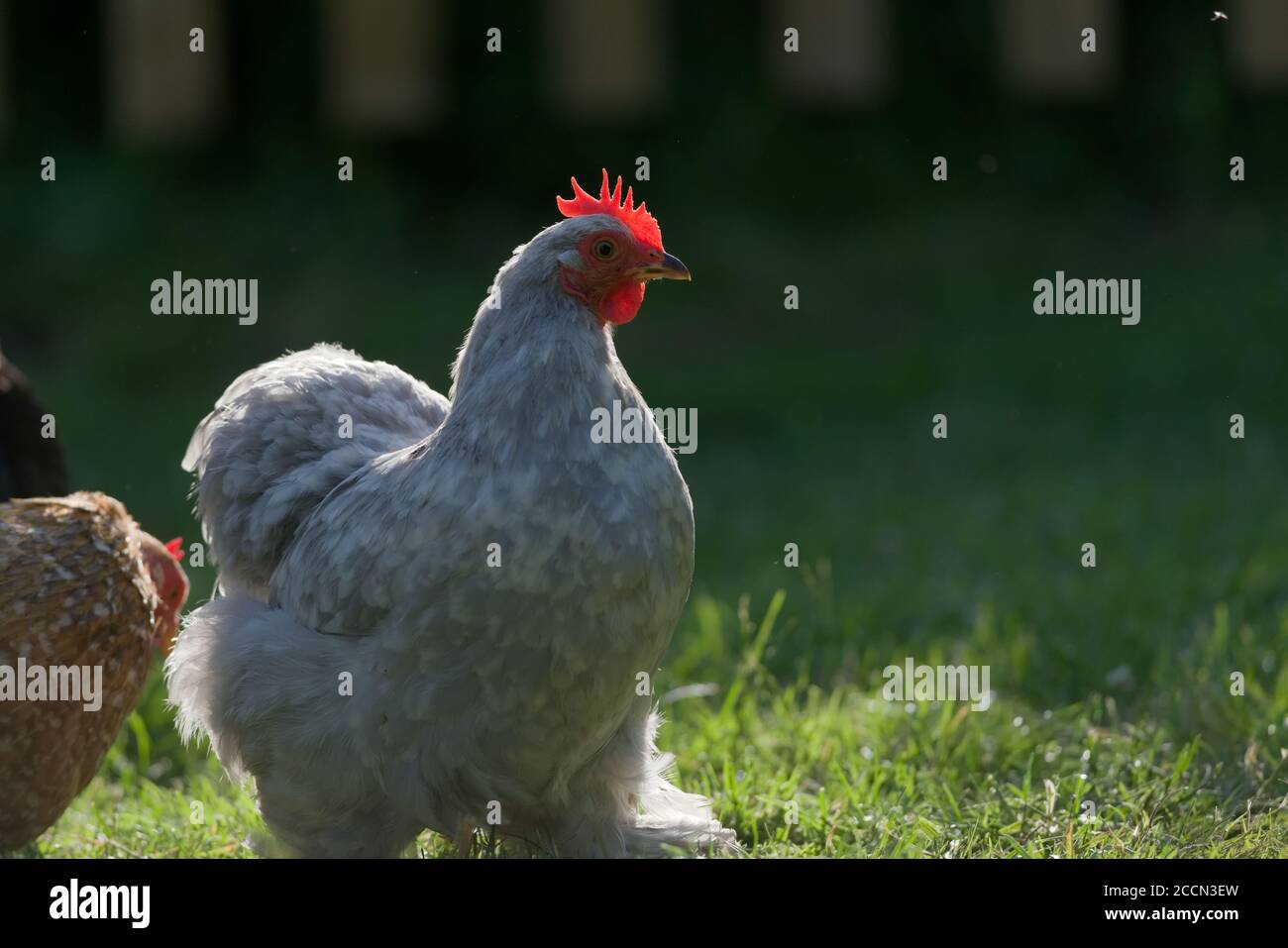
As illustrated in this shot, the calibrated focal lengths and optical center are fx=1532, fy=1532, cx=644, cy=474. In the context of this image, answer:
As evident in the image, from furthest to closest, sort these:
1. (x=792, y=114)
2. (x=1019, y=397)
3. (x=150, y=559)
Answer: (x=792, y=114) < (x=1019, y=397) < (x=150, y=559)

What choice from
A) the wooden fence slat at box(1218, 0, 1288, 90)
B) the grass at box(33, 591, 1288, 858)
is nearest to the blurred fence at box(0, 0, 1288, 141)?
the wooden fence slat at box(1218, 0, 1288, 90)

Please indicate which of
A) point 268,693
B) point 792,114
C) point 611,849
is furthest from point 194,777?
point 792,114

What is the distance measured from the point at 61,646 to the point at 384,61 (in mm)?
8191

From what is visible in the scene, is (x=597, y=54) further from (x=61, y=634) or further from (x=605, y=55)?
(x=61, y=634)

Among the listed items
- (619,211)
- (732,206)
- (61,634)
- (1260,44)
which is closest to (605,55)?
(732,206)

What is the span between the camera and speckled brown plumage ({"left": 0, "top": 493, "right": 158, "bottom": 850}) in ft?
13.1

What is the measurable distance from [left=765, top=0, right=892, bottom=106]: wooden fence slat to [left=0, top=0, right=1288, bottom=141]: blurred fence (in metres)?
0.01

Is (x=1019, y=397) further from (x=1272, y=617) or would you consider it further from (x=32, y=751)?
(x=32, y=751)

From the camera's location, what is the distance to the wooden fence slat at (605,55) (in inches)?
448

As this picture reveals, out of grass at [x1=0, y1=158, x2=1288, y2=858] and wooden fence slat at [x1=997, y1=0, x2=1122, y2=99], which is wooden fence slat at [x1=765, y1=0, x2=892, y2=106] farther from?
grass at [x1=0, y1=158, x2=1288, y2=858]

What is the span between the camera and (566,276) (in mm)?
3770

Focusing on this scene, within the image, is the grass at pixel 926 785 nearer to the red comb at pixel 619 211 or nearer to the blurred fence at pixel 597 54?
the red comb at pixel 619 211

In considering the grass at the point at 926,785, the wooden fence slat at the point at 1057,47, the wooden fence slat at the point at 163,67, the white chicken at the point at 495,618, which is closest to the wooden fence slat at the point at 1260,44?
the wooden fence slat at the point at 1057,47

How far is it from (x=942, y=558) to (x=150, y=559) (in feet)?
11.6
